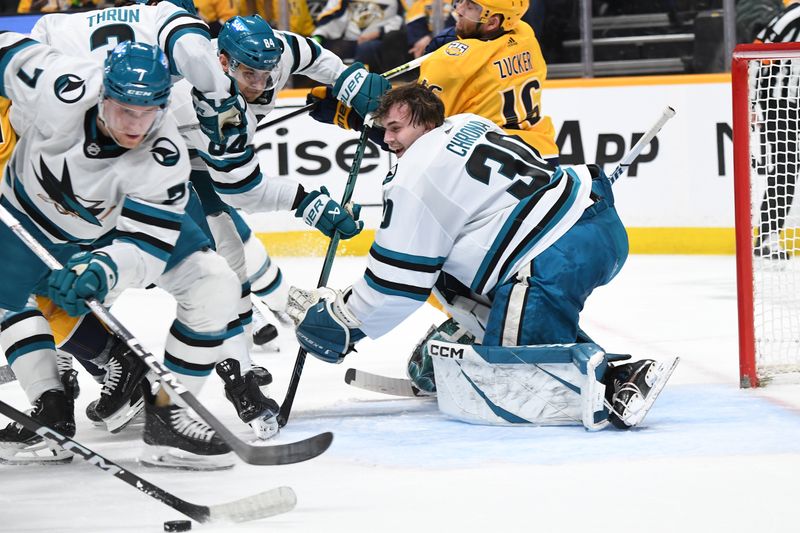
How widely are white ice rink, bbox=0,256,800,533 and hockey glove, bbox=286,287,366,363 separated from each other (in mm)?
212

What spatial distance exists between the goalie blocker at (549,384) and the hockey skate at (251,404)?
0.44m

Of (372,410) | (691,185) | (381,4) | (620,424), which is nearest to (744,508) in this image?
(620,424)

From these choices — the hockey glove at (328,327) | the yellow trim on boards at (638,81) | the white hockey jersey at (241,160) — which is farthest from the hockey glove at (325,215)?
the yellow trim on boards at (638,81)

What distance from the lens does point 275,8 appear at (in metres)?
6.77

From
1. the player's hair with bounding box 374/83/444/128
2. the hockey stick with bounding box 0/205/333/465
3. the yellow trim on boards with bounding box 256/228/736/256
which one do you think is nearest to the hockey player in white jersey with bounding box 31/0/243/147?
the player's hair with bounding box 374/83/444/128

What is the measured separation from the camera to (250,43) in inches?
132

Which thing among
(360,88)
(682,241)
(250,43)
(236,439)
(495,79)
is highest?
(250,43)

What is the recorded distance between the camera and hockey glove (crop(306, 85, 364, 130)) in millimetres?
3945

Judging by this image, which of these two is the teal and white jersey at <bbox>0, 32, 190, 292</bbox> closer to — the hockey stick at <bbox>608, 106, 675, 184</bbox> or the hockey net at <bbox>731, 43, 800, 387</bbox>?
the hockey stick at <bbox>608, 106, 675, 184</bbox>

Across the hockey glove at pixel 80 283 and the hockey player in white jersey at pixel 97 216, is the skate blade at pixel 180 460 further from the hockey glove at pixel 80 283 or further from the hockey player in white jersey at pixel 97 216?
the hockey glove at pixel 80 283

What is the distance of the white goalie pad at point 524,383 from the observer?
3055 millimetres

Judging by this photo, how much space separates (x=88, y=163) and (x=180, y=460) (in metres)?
0.71

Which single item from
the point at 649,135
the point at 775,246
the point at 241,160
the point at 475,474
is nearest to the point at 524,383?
the point at 475,474

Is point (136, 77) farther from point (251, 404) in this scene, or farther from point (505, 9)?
point (505, 9)
